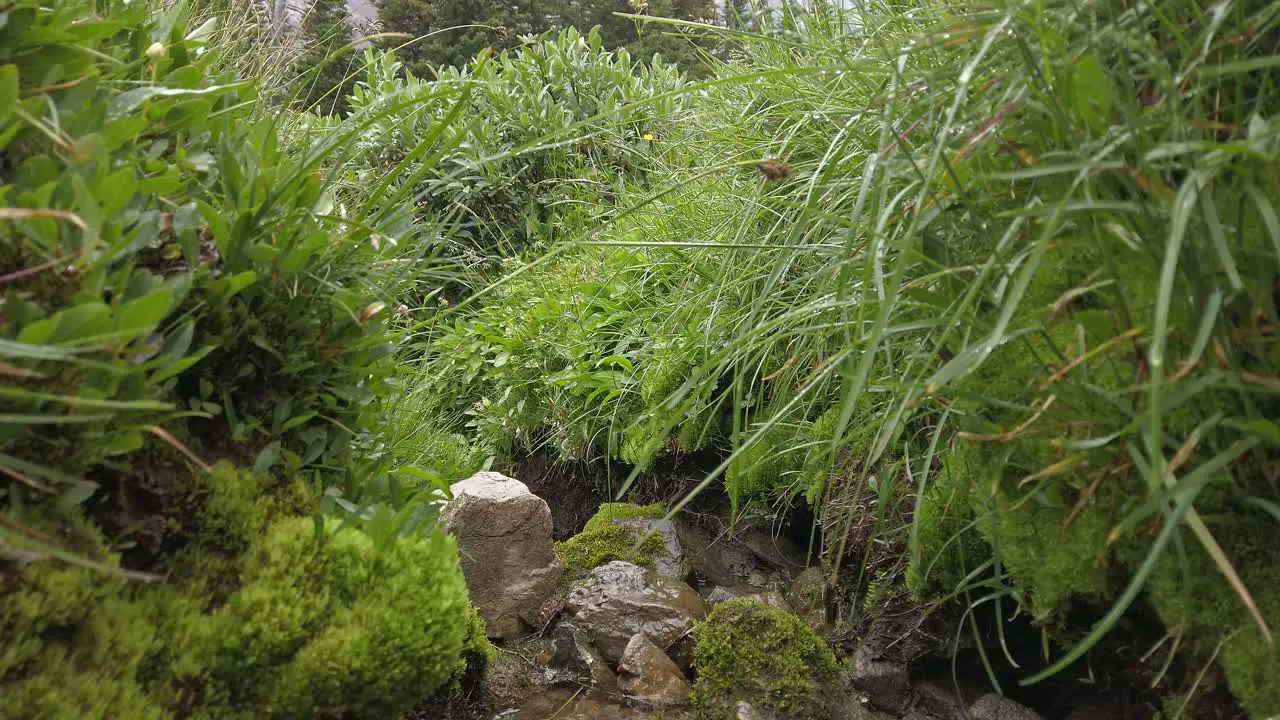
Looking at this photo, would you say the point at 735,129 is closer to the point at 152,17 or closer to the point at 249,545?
the point at 152,17

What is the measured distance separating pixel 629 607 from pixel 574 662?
11.0 inches

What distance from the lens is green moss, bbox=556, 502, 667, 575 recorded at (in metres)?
3.69

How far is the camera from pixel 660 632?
10.3ft

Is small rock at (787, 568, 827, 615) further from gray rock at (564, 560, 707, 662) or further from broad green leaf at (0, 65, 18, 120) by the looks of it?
broad green leaf at (0, 65, 18, 120)

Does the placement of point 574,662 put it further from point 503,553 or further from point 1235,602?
point 1235,602

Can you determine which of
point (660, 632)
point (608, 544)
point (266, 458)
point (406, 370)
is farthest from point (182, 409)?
point (608, 544)

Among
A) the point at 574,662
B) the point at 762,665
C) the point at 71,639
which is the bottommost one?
the point at 574,662

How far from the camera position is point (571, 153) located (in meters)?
7.31

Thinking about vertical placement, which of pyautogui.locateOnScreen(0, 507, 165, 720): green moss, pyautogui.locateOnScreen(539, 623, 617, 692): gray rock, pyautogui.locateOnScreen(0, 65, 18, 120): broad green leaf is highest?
pyautogui.locateOnScreen(0, 65, 18, 120): broad green leaf

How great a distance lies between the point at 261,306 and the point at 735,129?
290 cm

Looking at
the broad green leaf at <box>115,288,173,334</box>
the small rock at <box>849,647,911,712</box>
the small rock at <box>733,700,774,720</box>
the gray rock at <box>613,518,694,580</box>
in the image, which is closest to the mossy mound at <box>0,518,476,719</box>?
the broad green leaf at <box>115,288,173,334</box>

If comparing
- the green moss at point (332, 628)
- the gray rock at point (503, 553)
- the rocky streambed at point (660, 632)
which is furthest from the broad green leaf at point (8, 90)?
the gray rock at point (503, 553)

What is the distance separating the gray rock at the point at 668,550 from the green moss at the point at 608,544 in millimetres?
19

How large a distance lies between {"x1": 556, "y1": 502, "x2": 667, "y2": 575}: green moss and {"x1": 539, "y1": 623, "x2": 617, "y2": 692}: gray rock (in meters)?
0.50
